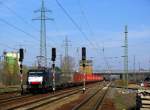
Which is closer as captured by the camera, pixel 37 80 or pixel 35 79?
pixel 37 80

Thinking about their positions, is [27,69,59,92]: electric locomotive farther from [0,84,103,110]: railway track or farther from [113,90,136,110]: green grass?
[113,90,136,110]: green grass

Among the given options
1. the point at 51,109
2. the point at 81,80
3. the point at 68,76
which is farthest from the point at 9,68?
the point at 51,109

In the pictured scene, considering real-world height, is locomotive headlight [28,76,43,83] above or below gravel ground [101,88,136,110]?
above

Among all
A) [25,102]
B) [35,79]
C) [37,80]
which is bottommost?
[25,102]

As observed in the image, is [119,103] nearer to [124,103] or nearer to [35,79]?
[124,103]

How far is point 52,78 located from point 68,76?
805 inches

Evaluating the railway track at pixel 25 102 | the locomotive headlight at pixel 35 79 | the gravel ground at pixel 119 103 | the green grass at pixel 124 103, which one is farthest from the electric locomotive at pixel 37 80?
the green grass at pixel 124 103

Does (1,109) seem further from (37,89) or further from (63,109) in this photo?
(37,89)

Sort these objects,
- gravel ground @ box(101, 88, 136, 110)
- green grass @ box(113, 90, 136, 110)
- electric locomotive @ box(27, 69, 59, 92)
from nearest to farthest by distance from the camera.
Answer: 1. gravel ground @ box(101, 88, 136, 110)
2. green grass @ box(113, 90, 136, 110)
3. electric locomotive @ box(27, 69, 59, 92)

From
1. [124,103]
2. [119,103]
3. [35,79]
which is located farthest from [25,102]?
[35,79]

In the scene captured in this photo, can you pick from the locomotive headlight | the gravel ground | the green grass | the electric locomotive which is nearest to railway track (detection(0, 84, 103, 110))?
the gravel ground

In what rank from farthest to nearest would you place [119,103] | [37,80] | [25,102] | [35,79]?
[35,79], [37,80], [119,103], [25,102]

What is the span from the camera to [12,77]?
354 feet

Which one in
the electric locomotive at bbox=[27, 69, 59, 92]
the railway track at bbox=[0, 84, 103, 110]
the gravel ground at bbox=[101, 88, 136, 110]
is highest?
the electric locomotive at bbox=[27, 69, 59, 92]
